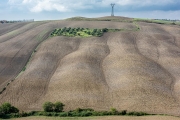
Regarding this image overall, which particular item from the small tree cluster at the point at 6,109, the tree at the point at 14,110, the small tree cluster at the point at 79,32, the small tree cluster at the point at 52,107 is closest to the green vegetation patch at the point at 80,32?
the small tree cluster at the point at 79,32

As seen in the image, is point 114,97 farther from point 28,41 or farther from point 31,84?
point 28,41

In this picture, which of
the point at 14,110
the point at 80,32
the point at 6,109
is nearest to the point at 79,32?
the point at 80,32

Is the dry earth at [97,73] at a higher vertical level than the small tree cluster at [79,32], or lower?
lower

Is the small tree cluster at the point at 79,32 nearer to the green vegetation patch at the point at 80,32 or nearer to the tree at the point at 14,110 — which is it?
the green vegetation patch at the point at 80,32

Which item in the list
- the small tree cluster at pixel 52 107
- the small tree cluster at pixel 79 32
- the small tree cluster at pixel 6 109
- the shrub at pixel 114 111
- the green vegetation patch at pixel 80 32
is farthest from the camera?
the small tree cluster at pixel 79 32

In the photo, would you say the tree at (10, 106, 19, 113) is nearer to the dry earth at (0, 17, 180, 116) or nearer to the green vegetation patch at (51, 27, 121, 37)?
the dry earth at (0, 17, 180, 116)

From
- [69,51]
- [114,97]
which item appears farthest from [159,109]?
[69,51]

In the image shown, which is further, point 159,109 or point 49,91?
point 49,91

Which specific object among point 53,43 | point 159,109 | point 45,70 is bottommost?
point 159,109
